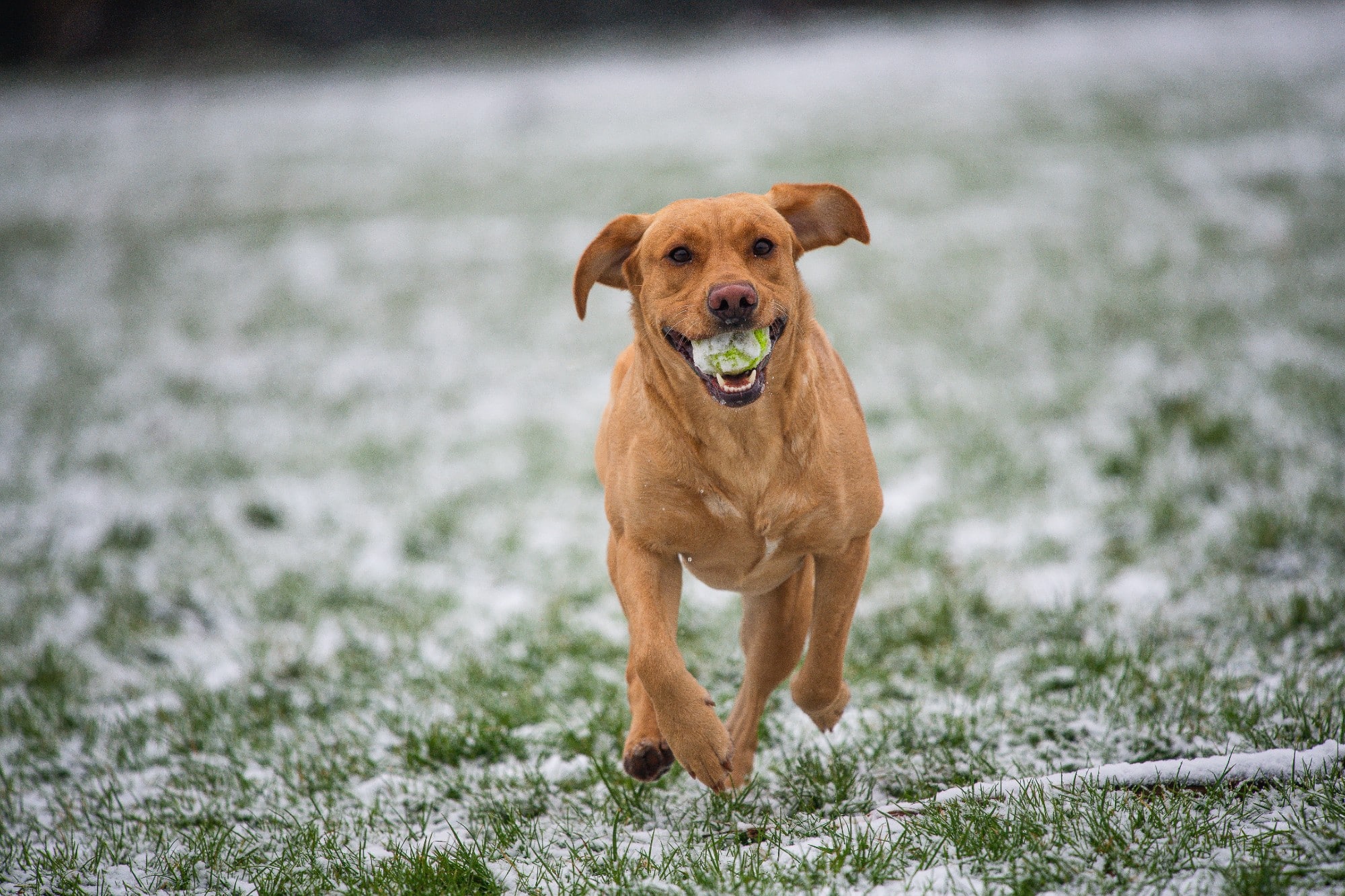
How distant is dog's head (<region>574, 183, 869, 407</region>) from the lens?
2230 millimetres

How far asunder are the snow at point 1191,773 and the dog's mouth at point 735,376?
1.28 meters

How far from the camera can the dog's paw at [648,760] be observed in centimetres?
270

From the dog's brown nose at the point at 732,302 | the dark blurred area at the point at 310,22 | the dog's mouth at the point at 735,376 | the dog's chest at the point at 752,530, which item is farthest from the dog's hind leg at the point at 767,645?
the dark blurred area at the point at 310,22

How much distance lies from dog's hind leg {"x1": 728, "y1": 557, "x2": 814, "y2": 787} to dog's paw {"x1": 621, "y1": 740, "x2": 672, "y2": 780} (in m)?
0.24

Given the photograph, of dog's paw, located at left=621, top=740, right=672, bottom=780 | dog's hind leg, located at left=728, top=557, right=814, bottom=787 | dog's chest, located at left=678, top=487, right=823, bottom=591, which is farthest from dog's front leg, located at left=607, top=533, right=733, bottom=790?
Answer: dog's hind leg, located at left=728, top=557, right=814, bottom=787

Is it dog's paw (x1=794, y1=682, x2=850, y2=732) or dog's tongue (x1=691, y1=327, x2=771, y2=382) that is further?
dog's paw (x1=794, y1=682, x2=850, y2=732)

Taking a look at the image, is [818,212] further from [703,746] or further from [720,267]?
[703,746]

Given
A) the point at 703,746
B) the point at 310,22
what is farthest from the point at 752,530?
the point at 310,22

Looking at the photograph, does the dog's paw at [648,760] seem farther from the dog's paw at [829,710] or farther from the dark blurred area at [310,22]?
the dark blurred area at [310,22]

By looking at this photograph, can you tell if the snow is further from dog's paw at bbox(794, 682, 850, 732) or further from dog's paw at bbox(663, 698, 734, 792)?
dog's paw at bbox(663, 698, 734, 792)

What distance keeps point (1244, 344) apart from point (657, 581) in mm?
6976

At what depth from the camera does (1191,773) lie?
8.72 ft

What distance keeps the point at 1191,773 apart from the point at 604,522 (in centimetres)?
411

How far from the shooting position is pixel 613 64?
2381 centimetres
